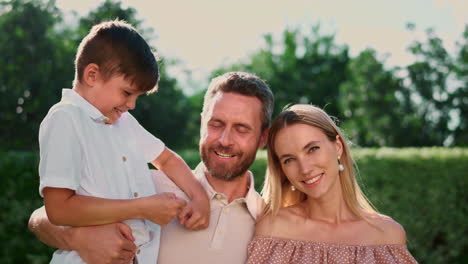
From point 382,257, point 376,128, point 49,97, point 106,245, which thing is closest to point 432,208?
point 382,257

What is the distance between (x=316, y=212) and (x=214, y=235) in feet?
2.25

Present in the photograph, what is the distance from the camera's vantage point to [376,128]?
28.2 metres

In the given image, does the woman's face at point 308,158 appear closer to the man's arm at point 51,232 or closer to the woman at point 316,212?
the woman at point 316,212

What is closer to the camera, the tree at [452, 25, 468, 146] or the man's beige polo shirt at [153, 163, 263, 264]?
the man's beige polo shirt at [153, 163, 263, 264]

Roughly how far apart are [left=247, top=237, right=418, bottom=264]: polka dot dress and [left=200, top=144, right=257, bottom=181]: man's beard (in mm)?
407

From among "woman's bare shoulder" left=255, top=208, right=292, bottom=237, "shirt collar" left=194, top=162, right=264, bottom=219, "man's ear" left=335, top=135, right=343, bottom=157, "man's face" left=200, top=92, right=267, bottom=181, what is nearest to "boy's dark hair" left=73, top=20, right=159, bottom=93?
"man's face" left=200, top=92, right=267, bottom=181

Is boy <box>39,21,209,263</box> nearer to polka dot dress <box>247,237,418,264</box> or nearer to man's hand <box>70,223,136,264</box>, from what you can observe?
man's hand <box>70,223,136,264</box>

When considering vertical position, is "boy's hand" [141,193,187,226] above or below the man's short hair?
below

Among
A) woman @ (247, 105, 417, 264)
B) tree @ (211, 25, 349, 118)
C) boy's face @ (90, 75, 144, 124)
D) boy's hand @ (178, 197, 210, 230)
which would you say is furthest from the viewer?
tree @ (211, 25, 349, 118)

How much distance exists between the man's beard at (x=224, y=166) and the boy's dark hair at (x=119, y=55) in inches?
26.5

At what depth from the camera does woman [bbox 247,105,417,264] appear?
2.83 metres

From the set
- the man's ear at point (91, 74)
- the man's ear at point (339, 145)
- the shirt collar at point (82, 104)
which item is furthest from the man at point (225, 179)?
the man's ear at point (91, 74)

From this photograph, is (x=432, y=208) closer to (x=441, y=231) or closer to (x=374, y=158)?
(x=441, y=231)

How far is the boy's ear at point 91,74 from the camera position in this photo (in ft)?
7.56
